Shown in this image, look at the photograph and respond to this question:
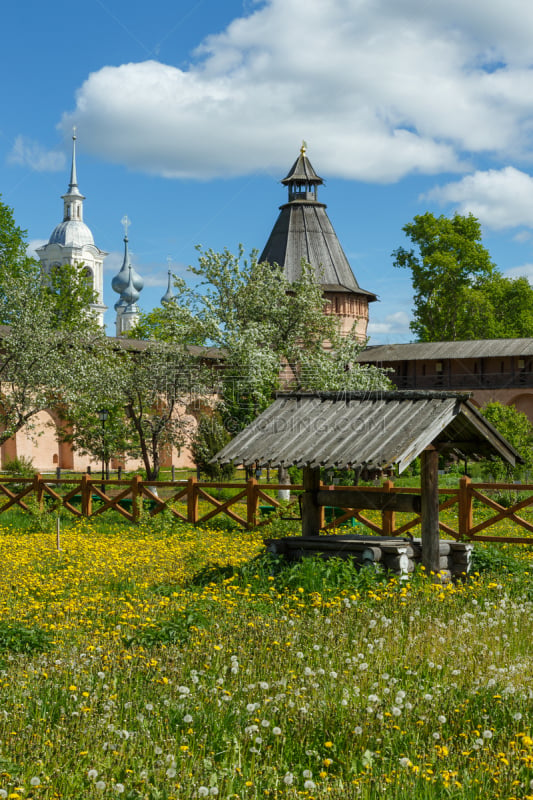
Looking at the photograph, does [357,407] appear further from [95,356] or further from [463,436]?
[95,356]

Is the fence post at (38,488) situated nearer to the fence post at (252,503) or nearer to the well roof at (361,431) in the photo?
the fence post at (252,503)

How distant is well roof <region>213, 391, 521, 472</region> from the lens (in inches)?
373

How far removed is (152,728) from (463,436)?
Answer: 23.2 feet

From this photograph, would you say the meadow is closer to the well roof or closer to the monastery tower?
the well roof

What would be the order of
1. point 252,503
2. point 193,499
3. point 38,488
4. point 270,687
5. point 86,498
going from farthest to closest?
point 38,488 < point 86,498 < point 193,499 < point 252,503 < point 270,687

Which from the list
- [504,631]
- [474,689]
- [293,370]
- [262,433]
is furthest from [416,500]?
[293,370]

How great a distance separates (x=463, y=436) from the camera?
37.0 ft

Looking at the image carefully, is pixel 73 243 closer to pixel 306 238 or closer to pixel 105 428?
pixel 306 238

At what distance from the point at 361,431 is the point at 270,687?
14.3 feet

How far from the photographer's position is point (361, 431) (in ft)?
32.7

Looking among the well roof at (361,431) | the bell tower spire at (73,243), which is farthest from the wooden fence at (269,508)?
the bell tower spire at (73,243)

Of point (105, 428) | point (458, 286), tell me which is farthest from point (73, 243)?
point (105, 428)

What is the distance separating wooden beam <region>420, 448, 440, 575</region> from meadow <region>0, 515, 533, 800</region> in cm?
25

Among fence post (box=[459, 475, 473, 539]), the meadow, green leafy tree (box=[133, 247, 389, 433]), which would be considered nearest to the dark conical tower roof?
green leafy tree (box=[133, 247, 389, 433])
